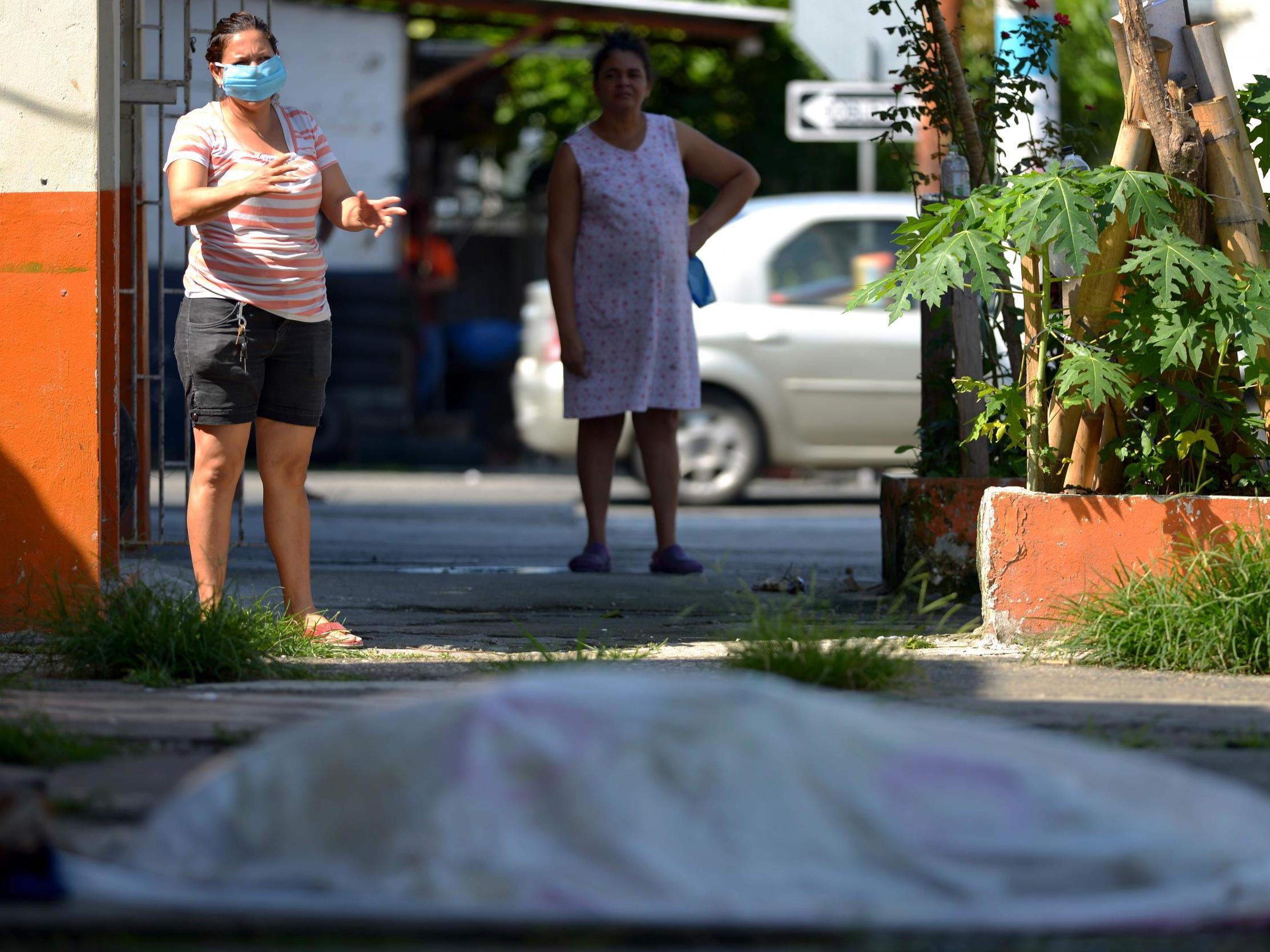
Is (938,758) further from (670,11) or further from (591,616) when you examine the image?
(670,11)

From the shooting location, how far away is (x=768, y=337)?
9570 mm

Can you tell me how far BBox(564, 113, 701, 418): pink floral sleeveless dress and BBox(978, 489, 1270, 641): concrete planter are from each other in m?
1.87

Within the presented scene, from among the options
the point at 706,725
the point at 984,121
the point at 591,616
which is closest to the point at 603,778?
the point at 706,725

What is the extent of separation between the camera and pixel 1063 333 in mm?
4379

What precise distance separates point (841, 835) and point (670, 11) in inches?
457

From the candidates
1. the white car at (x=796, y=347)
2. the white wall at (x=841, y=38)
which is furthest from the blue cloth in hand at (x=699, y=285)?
the white wall at (x=841, y=38)

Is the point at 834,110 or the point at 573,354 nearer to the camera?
the point at 573,354

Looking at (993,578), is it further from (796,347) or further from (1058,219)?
(796,347)

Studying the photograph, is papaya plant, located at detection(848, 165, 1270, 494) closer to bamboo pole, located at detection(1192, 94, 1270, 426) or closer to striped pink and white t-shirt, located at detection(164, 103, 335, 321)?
bamboo pole, located at detection(1192, 94, 1270, 426)

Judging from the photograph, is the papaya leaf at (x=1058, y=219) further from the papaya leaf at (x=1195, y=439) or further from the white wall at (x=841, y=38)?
the white wall at (x=841, y=38)

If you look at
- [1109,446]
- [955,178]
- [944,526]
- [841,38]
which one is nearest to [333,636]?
[944,526]

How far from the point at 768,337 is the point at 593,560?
3667 millimetres

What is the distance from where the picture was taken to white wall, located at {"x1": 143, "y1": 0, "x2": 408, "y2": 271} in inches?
535

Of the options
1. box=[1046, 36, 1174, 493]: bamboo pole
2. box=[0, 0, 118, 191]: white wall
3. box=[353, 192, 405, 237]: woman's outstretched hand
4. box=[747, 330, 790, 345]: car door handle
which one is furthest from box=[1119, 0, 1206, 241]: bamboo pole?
box=[747, 330, 790, 345]: car door handle
